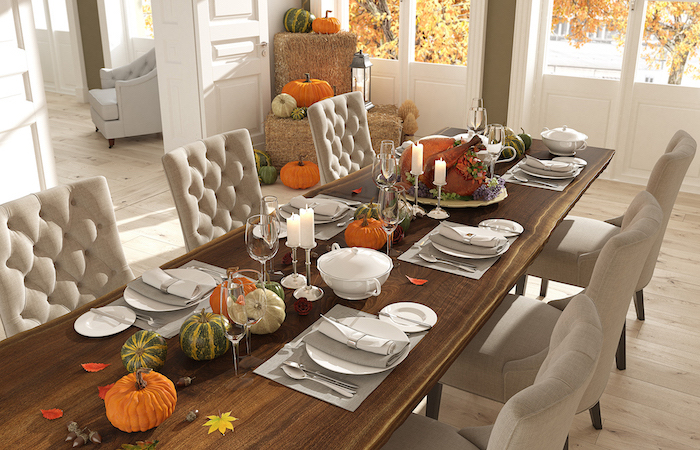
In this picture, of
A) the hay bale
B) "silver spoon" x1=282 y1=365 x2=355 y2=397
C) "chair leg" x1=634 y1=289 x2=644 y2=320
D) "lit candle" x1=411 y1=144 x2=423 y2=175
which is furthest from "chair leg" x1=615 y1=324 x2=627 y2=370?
the hay bale

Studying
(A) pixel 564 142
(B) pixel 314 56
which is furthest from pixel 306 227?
(B) pixel 314 56

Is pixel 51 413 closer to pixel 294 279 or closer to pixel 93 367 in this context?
pixel 93 367

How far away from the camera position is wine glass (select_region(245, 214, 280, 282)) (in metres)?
1.55

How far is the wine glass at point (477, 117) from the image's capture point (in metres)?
2.86

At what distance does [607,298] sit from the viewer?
163 cm

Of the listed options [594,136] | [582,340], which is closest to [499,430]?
[582,340]

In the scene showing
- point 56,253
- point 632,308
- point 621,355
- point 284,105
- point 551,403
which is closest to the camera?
point 551,403

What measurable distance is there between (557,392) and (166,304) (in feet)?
3.40

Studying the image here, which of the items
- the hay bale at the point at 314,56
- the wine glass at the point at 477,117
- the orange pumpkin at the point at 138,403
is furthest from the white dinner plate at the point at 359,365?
the hay bale at the point at 314,56

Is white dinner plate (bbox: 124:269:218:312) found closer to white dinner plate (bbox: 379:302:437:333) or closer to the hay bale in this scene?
white dinner plate (bbox: 379:302:437:333)

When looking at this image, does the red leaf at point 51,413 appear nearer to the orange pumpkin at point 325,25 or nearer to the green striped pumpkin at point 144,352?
the green striped pumpkin at point 144,352

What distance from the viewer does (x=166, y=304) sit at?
1.63 meters

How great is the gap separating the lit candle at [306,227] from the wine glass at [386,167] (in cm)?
60

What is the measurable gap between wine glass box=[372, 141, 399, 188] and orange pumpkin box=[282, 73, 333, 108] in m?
2.87
